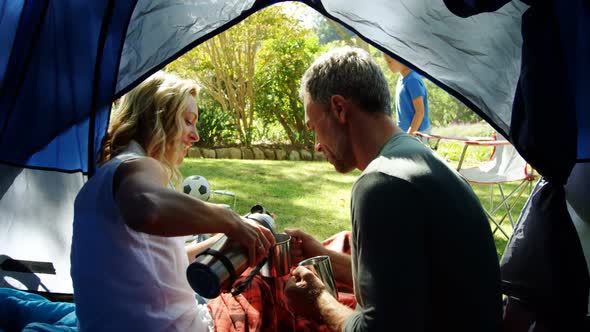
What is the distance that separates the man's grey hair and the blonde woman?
1.57ft

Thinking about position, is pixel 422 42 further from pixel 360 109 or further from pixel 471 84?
pixel 360 109

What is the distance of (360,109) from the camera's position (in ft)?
5.46

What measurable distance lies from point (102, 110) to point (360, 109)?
3.60ft

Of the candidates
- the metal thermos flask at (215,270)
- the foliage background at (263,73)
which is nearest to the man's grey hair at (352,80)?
the metal thermos flask at (215,270)

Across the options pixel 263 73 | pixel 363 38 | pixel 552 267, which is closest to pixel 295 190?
pixel 263 73

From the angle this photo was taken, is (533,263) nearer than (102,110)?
Yes

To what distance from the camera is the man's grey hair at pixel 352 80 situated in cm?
165

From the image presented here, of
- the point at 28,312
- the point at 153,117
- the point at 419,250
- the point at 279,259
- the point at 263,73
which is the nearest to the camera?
the point at 419,250

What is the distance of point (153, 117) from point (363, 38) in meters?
0.85

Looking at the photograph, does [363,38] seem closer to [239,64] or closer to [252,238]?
[252,238]

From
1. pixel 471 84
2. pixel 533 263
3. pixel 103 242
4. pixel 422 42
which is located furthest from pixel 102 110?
pixel 533 263

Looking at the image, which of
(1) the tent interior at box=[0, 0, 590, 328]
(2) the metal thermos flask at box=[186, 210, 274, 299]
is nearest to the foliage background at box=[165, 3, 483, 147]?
(1) the tent interior at box=[0, 0, 590, 328]

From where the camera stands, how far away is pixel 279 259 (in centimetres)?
173

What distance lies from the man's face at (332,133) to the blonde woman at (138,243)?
1.12 feet
